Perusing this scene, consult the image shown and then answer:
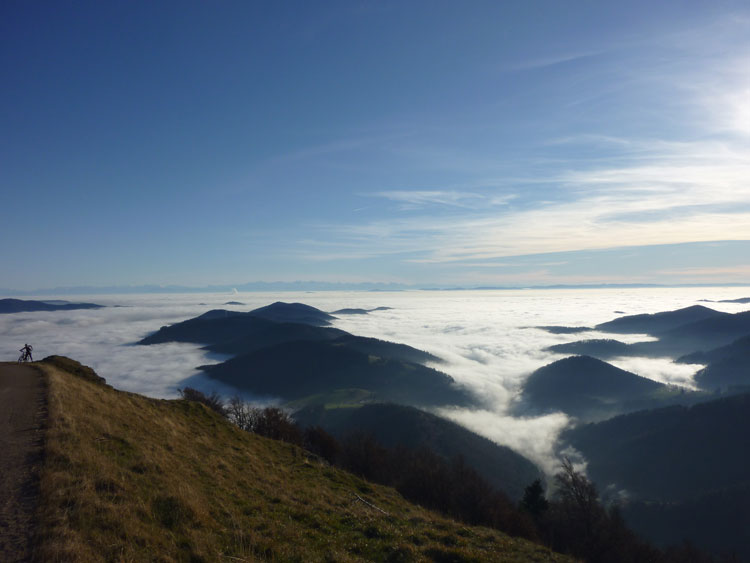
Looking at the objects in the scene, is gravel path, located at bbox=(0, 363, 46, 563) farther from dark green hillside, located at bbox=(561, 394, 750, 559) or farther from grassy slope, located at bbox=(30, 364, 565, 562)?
dark green hillside, located at bbox=(561, 394, 750, 559)

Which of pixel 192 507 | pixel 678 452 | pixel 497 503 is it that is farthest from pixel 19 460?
pixel 678 452

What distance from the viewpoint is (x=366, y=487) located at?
73.0 feet

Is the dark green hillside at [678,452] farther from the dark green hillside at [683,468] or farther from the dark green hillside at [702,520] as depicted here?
the dark green hillside at [702,520]

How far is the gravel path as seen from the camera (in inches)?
314

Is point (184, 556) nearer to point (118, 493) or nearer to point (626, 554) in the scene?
point (118, 493)

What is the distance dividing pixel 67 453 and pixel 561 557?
788 inches

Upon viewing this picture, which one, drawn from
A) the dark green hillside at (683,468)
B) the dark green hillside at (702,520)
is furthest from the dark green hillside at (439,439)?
the dark green hillside at (702,520)

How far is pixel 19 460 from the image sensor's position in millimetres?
11492

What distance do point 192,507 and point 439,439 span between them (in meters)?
148

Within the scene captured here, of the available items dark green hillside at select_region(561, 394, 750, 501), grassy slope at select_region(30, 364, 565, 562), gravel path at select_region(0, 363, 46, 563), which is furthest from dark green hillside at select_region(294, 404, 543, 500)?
gravel path at select_region(0, 363, 46, 563)

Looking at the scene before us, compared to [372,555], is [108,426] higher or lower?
higher

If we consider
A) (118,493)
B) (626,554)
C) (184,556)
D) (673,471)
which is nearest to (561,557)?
(184,556)

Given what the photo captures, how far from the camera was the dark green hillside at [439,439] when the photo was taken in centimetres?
13662

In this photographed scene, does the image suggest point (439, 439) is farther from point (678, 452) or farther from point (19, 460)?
point (19, 460)
